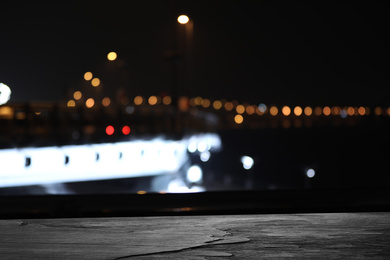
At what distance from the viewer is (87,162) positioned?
3045 cm

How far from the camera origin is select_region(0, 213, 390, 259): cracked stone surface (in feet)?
18.0

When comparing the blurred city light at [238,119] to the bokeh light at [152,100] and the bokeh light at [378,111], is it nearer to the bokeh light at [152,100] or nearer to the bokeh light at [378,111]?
the bokeh light at [152,100]

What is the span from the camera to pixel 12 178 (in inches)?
957

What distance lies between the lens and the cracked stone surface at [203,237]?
216 inches

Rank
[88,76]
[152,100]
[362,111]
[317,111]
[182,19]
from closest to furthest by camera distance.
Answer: [182,19] → [88,76] → [152,100] → [362,111] → [317,111]

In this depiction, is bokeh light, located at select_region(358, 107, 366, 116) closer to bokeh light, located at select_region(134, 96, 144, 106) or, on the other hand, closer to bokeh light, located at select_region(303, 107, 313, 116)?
bokeh light, located at select_region(303, 107, 313, 116)

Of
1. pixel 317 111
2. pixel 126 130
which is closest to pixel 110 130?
pixel 126 130

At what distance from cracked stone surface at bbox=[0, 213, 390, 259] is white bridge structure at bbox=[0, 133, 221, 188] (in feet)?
57.1

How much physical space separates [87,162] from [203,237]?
966 inches

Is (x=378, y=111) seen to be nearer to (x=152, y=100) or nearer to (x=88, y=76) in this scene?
→ (x=152, y=100)

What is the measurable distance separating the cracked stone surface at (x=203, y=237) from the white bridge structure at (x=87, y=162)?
17418 mm

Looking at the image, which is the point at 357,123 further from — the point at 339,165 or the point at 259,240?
the point at 259,240

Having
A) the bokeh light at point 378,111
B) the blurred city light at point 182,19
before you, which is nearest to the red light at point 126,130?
the blurred city light at point 182,19

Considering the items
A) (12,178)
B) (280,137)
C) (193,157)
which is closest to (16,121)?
(12,178)
